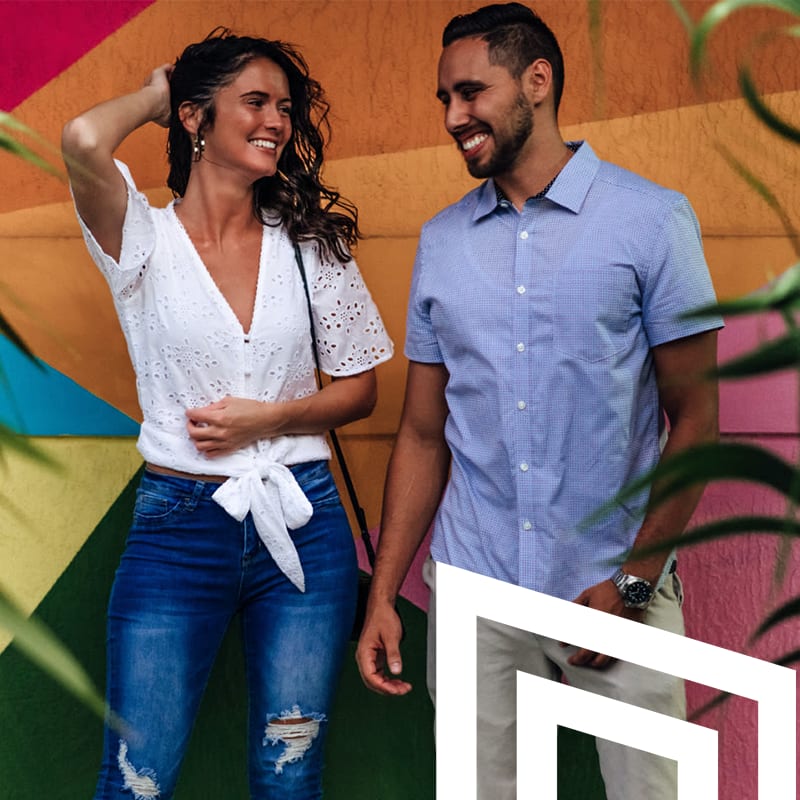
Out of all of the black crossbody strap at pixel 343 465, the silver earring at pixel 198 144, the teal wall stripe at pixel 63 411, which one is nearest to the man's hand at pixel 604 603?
the black crossbody strap at pixel 343 465

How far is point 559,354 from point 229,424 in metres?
0.63

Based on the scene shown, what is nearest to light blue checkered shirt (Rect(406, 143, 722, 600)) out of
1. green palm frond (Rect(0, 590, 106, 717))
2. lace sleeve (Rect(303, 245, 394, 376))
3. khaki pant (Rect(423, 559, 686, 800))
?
khaki pant (Rect(423, 559, 686, 800))

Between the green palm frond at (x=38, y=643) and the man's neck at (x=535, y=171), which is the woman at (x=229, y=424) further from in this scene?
the green palm frond at (x=38, y=643)

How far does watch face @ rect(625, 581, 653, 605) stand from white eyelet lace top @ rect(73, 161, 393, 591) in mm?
640

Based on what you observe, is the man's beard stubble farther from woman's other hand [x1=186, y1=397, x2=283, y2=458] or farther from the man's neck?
woman's other hand [x1=186, y1=397, x2=283, y2=458]

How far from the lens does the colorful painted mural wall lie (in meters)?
2.96

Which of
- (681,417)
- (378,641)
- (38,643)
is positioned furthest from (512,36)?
(38,643)

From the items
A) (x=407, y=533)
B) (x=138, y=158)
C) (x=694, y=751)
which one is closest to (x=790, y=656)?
(x=694, y=751)

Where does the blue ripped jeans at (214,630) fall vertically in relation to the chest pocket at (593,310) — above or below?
below

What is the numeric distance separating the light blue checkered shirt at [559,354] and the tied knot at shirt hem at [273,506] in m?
0.30

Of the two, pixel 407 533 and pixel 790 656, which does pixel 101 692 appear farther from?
pixel 790 656

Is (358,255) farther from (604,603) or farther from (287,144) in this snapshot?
(604,603)

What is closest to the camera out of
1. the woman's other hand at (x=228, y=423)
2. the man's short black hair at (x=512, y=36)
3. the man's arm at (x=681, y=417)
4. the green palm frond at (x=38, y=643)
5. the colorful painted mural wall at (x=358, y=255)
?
the green palm frond at (x=38, y=643)

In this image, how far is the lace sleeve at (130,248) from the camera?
7.89ft
